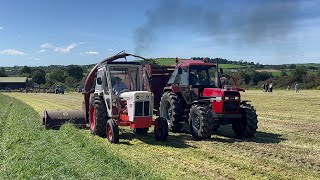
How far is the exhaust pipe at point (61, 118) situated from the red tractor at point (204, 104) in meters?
2.89

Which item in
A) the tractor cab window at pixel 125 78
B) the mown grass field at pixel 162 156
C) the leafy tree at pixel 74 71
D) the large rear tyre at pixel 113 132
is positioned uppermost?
the leafy tree at pixel 74 71

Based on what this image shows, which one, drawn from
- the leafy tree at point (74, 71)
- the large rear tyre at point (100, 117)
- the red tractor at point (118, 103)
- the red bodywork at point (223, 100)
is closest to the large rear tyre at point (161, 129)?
the red tractor at point (118, 103)

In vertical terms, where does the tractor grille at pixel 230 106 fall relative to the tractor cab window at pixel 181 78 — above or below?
below

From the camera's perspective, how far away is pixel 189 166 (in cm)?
760

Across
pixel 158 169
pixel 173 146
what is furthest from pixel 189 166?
pixel 173 146

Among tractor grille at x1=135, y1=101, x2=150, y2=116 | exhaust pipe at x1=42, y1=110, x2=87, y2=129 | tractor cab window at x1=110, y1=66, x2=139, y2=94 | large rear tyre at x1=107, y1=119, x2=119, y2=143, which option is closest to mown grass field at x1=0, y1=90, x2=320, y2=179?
large rear tyre at x1=107, y1=119, x2=119, y2=143

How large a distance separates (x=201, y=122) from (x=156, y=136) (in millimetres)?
1357

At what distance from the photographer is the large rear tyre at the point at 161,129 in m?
10.5

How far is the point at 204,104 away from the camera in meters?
11.2

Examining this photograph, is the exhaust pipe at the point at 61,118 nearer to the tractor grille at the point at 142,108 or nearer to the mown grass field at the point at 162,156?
the mown grass field at the point at 162,156

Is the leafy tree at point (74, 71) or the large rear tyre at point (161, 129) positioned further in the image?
the leafy tree at point (74, 71)

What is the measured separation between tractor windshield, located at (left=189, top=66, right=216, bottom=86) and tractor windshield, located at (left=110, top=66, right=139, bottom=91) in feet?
5.56

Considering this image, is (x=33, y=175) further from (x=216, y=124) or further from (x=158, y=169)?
(x=216, y=124)

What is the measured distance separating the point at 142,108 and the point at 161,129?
0.84 m
